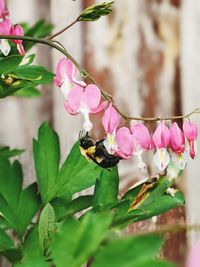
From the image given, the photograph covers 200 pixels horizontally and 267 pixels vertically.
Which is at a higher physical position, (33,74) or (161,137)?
(33,74)

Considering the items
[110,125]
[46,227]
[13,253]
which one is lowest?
[13,253]

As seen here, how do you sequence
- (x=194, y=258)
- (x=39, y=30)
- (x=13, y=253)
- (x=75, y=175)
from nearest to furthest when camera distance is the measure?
(x=194, y=258)
(x=13, y=253)
(x=75, y=175)
(x=39, y=30)

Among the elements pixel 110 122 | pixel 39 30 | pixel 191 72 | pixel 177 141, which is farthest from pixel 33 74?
pixel 191 72

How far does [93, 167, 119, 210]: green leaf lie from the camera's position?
1.11 meters

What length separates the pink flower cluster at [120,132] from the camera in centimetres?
100

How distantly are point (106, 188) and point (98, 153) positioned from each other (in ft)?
0.44

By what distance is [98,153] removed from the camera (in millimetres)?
1013

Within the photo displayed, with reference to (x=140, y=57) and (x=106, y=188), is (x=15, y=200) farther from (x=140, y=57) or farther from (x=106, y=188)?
(x=140, y=57)

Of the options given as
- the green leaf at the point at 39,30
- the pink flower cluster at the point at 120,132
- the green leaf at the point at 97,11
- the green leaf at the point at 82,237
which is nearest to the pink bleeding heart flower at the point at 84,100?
the pink flower cluster at the point at 120,132

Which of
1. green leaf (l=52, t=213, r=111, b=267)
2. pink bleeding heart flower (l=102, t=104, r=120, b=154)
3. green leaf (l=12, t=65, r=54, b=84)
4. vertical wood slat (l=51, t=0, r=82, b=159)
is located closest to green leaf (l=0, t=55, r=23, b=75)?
green leaf (l=12, t=65, r=54, b=84)

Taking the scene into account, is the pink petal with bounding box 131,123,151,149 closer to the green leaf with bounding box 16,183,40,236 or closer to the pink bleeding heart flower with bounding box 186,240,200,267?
the green leaf with bounding box 16,183,40,236

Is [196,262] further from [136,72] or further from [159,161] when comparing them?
[136,72]

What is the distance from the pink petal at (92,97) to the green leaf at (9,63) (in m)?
0.12

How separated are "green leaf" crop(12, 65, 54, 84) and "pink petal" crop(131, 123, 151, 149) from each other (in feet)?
0.58
